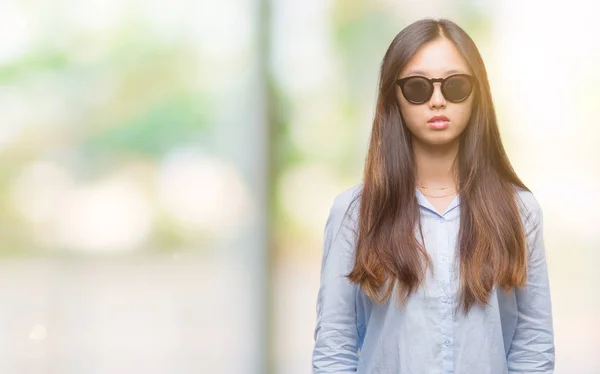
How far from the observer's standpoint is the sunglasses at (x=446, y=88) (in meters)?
1.75

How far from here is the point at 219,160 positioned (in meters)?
3.29

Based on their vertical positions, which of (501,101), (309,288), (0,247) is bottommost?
(309,288)

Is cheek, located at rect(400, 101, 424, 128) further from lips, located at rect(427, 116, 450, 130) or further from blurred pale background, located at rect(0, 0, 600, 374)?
blurred pale background, located at rect(0, 0, 600, 374)

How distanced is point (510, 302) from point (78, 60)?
1.83m

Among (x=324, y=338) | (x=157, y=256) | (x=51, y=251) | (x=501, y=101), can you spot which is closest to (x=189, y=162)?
(x=157, y=256)

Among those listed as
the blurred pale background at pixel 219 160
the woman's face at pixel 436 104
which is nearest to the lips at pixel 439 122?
the woman's face at pixel 436 104

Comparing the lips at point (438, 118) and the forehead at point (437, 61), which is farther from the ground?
the forehead at point (437, 61)

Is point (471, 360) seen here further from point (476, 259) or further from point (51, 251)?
point (51, 251)

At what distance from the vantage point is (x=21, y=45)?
119 inches

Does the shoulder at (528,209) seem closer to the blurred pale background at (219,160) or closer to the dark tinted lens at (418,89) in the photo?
the dark tinted lens at (418,89)

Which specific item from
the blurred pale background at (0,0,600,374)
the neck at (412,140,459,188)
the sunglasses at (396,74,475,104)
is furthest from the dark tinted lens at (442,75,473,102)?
the blurred pale background at (0,0,600,374)

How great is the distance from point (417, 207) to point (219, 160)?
1.59 metres

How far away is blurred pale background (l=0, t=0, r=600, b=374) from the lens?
120 inches

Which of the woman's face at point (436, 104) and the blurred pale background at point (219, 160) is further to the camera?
the blurred pale background at point (219, 160)
